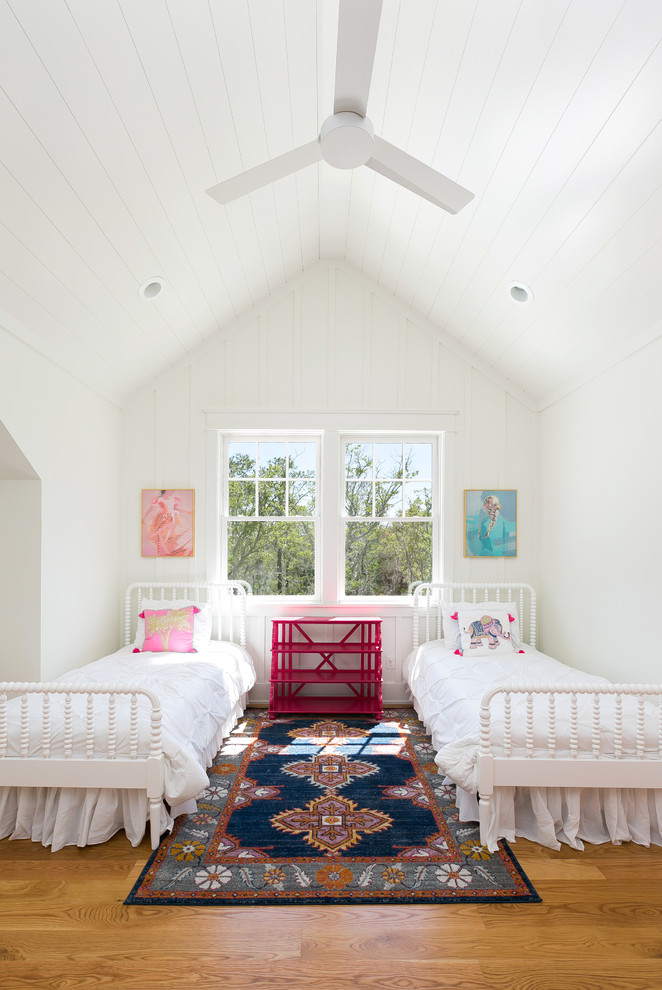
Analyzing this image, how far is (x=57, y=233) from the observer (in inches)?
109

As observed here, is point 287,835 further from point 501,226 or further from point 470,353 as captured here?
point 470,353

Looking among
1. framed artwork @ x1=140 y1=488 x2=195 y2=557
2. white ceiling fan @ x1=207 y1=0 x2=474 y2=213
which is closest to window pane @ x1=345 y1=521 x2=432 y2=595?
framed artwork @ x1=140 y1=488 x2=195 y2=557

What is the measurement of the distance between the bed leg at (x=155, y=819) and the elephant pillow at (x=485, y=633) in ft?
7.61

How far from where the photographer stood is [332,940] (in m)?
2.03

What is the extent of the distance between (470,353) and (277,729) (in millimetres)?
3262

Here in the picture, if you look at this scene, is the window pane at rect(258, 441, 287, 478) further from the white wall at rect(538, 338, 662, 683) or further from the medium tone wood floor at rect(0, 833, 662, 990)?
the medium tone wood floor at rect(0, 833, 662, 990)

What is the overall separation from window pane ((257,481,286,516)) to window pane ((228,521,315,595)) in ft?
0.33

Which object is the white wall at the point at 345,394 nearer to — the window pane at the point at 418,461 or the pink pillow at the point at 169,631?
the window pane at the point at 418,461

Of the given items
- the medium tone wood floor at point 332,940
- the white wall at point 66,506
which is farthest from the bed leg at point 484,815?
the white wall at point 66,506

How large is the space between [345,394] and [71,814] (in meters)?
3.41

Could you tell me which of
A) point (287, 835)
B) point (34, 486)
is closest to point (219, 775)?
point (287, 835)

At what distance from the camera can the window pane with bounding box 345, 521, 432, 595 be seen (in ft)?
16.4

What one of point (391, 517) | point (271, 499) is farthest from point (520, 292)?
point (271, 499)

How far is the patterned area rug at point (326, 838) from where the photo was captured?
2.29 metres
